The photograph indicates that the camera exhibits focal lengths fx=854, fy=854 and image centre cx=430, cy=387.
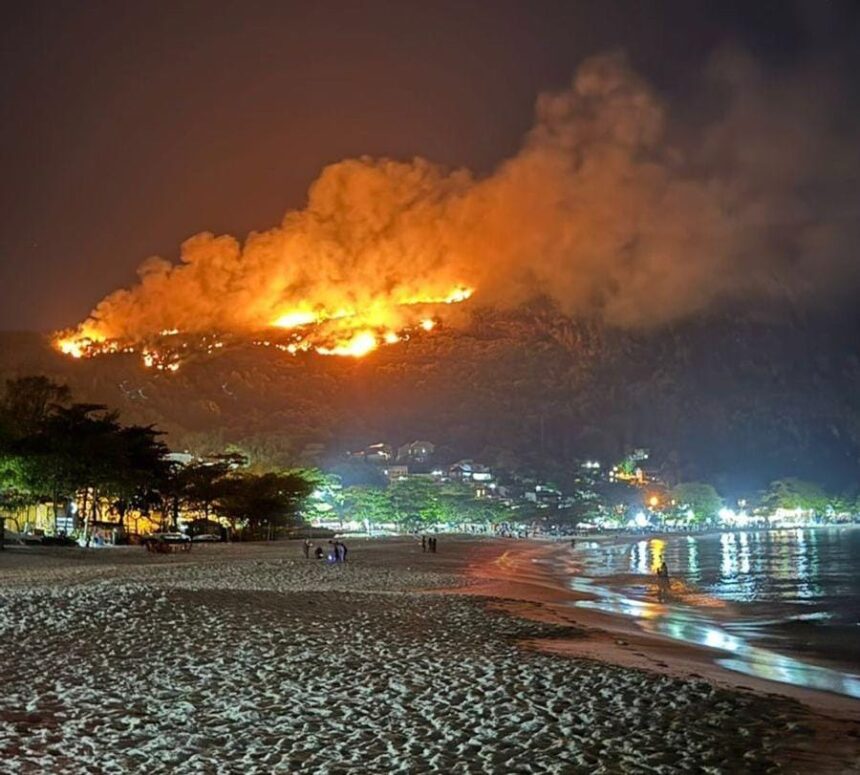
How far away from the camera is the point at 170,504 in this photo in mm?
78000

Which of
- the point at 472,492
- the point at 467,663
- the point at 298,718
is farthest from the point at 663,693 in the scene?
the point at 472,492

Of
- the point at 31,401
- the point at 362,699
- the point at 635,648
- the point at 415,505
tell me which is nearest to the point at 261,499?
the point at 31,401

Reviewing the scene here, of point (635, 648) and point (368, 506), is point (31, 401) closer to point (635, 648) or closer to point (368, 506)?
point (635, 648)

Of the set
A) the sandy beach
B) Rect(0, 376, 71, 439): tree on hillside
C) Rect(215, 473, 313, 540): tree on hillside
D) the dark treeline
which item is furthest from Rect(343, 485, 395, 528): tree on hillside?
the sandy beach

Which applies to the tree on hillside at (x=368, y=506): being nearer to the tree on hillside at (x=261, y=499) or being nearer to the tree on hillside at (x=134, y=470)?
the tree on hillside at (x=261, y=499)

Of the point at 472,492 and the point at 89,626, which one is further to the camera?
the point at 472,492

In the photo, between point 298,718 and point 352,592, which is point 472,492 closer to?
point 352,592

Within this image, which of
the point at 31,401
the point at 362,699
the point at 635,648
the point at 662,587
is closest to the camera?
the point at 362,699

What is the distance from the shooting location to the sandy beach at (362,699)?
7.74 meters

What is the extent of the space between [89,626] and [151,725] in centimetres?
725

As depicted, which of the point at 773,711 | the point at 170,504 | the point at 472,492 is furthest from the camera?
the point at 472,492

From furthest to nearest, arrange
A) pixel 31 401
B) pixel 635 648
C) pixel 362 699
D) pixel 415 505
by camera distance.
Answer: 1. pixel 415 505
2. pixel 31 401
3. pixel 635 648
4. pixel 362 699

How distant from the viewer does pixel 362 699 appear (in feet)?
32.8

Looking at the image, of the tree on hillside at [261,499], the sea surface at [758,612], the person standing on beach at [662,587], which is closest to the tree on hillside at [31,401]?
the tree on hillside at [261,499]
